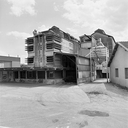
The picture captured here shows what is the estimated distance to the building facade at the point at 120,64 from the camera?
14.9 metres

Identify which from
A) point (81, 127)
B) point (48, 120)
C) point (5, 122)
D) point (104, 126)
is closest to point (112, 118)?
point (104, 126)

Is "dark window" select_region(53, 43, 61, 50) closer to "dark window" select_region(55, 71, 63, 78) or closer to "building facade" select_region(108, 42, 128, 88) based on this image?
"dark window" select_region(55, 71, 63, 78)

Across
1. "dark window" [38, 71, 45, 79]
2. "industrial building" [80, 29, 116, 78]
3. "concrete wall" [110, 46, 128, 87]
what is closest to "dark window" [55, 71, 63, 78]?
"dark window" [38, 71, 45, 79]

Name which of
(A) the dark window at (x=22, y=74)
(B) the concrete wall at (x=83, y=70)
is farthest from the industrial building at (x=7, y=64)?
(B) the concrete wall at (x=83, y=70)

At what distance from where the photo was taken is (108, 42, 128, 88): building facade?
14.9 metres

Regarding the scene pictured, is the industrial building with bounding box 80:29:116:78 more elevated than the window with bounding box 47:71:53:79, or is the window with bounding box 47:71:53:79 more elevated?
the industrial building with bounding box 80:29:116:78

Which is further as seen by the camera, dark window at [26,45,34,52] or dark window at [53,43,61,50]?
dark window at [26,45,34,52]

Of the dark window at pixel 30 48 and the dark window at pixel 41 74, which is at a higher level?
the dark window at pixel 30 48

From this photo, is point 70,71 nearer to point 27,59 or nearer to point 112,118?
point 27,59

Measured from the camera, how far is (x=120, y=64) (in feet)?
53.1

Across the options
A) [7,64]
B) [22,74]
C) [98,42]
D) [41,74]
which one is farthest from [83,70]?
[7,64]

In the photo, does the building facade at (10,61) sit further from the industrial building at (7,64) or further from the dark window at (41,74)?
the dark window at (41,74)

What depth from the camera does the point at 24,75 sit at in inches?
924

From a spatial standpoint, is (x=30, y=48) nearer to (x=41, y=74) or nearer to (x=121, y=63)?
(x=41, y=74)
